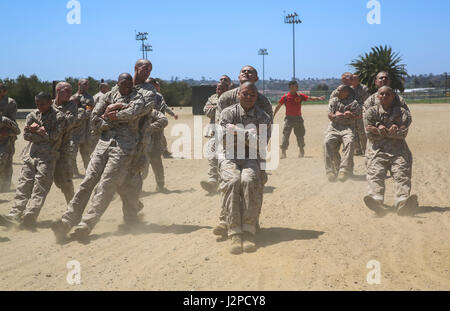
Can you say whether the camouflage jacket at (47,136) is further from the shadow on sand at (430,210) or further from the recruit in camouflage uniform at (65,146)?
the shadow on sand at (430,210)

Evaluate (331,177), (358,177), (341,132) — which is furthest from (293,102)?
(331,177)

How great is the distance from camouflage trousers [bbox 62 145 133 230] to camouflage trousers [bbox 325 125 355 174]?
5.21m

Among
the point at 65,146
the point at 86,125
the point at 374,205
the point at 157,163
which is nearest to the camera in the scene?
the point at 374,205

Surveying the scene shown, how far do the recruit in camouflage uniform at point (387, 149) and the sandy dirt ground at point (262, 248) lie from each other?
1.32 ft

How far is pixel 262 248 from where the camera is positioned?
624 cm

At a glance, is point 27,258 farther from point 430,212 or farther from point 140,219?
point 430,212

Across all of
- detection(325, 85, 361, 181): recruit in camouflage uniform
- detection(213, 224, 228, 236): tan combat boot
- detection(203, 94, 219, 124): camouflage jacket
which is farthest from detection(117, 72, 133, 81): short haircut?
detection(325, 85, 361, 181): recruit in camouflage uniform

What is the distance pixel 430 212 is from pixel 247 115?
11.2 feet

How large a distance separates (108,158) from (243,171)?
1.99m

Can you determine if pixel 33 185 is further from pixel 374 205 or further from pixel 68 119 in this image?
pixel 374 205

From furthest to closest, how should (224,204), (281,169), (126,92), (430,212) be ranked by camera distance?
(281,169)
(430,212)
(126,92)
(224,204)

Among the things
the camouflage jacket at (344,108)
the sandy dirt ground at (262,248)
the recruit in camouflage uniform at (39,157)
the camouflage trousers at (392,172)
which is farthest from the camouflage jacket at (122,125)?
the camouflage jacket at (344,108)
